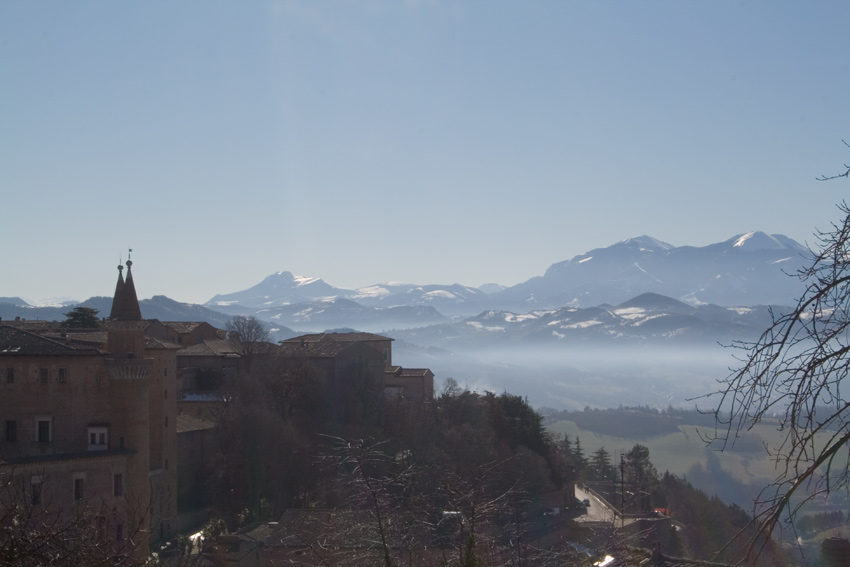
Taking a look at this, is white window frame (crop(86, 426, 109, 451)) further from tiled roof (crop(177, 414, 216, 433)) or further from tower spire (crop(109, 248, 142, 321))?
tiled roof (crop(177, 414, 216, 433))

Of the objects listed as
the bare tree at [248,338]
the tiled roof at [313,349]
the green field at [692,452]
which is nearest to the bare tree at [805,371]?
the tiled roof at [313,349]

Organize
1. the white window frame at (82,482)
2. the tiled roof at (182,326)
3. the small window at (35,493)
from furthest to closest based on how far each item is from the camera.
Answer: the tiled roof at (182,326), the white window frame at (82,482), the small window at (35,493)

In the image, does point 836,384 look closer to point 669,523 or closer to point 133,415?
point 133,415

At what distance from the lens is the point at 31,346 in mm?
27453

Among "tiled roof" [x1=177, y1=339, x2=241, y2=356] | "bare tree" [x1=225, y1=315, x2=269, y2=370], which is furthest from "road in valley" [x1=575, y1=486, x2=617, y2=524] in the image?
"tiled roof" [x1=177, y1=339, x2=241, y2=356]

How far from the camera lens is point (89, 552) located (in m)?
8.23

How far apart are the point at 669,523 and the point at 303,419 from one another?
17.9 meters

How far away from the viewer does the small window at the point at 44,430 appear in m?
26.8

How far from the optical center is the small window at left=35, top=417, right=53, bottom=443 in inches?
1056

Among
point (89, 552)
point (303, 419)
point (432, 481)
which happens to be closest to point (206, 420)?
point (303, 419)

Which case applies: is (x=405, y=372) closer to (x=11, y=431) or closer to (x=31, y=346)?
(x=31, y=346)

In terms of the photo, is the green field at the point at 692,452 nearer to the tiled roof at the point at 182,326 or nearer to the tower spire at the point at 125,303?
the tiled roof at the point at 182,326

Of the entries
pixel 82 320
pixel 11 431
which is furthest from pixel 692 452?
pixel 11 431

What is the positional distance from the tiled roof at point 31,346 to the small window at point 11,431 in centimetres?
218
